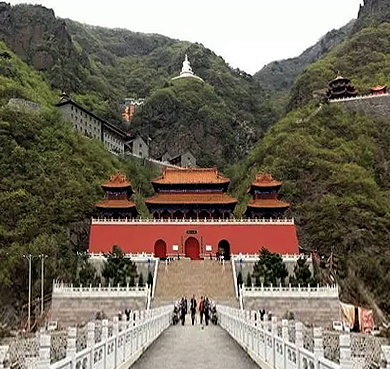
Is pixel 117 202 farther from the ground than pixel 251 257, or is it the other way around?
pixel 117 202

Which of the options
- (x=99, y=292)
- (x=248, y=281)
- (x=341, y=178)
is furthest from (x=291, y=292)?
(x=341, y=178)

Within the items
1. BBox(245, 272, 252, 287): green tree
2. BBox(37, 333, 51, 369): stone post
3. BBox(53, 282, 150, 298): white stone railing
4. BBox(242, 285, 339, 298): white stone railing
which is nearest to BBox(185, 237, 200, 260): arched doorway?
BBox(245, 272, 252, 287): green tree

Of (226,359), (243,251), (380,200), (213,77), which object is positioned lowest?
(226,359)

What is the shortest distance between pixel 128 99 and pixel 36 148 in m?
43.4

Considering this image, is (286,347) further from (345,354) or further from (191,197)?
(191,197)

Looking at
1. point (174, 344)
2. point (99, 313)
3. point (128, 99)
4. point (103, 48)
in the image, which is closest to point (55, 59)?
point (128, 99)

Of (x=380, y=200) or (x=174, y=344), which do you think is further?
(x=380, y=200)

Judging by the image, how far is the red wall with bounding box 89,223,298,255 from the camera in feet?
148

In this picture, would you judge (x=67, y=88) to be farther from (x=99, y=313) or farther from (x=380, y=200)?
(x=99, y=313)

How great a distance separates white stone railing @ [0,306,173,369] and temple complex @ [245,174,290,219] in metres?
29.8

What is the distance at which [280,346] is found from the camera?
10883mm

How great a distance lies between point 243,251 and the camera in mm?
45188

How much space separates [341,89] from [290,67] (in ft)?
263

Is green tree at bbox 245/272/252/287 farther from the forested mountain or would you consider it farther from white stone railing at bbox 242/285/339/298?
the forested mountain
